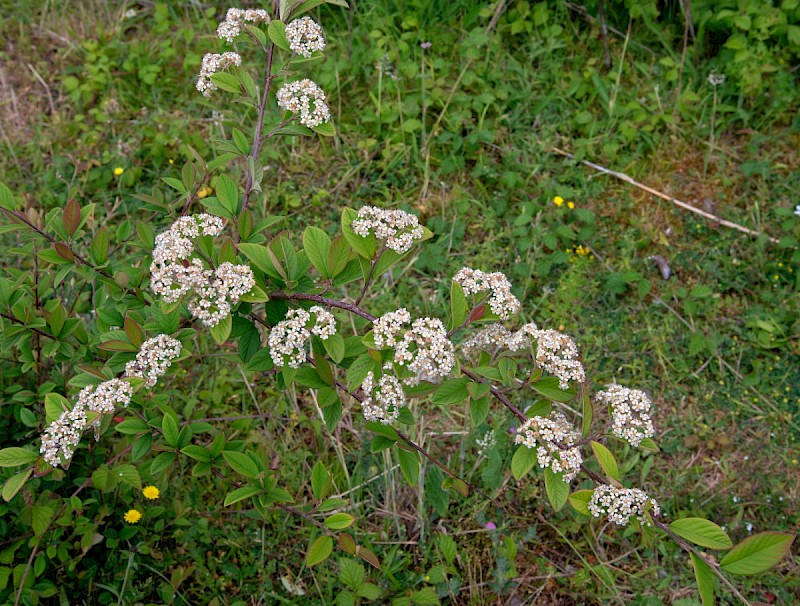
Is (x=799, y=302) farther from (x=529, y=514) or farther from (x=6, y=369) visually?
(x=6, y=369)

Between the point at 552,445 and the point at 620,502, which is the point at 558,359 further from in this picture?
the point at 620,502

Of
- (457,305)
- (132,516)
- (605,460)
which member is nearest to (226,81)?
(457,305)

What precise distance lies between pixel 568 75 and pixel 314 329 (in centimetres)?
246

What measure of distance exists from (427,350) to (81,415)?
77 centimetres

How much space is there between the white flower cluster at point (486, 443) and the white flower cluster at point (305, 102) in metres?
1.28

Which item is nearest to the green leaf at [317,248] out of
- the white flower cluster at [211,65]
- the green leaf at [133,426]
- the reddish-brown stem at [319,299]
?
the reddish-brown stem at [319,299]

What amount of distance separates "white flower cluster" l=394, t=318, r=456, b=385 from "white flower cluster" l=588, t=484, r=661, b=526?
405 millimetres

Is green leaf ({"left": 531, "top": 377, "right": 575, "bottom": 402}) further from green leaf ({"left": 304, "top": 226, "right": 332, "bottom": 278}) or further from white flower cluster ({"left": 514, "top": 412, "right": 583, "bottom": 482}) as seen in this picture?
green leaf ({"left": 304, "top": 226, "right": 332, "bottom": 278})

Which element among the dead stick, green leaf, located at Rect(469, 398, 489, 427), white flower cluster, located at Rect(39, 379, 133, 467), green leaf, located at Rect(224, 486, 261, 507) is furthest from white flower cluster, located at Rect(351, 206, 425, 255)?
the dead stick

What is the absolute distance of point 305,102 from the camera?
1672 mm

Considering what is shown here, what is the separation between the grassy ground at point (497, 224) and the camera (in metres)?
2.29

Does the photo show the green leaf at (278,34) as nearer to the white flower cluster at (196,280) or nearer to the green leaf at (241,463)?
the white flower cluster at (196,280)

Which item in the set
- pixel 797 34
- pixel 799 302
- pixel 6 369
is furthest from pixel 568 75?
pixel 6 369

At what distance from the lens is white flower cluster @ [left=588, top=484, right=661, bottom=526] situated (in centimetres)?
136
